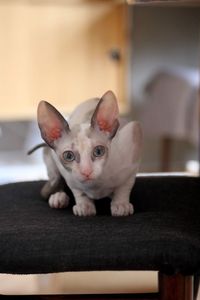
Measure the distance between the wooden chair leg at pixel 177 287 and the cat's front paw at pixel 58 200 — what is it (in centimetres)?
17

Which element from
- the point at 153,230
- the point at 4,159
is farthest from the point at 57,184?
the point at 4,159

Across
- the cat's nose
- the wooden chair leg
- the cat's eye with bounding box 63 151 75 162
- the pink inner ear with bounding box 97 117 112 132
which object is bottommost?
the wooden chair leg

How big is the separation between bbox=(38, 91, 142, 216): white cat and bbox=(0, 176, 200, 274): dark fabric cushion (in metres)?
0.02

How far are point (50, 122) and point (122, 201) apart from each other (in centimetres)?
13

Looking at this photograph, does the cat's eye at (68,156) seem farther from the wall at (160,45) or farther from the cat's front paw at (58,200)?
the wall at (160,45)

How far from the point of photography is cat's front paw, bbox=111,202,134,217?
0.58 m

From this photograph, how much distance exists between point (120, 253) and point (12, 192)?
9.6 inches

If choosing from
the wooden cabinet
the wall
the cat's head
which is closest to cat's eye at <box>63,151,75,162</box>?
the cat's head

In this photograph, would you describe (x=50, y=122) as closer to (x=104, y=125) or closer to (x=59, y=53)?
(x=104, y=125)

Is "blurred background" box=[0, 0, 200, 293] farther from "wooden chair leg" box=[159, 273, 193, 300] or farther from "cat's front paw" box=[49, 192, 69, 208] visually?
"wooden chair leg" box=[159, 273, 193, 300]

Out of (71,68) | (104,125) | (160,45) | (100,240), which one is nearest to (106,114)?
(104,125)

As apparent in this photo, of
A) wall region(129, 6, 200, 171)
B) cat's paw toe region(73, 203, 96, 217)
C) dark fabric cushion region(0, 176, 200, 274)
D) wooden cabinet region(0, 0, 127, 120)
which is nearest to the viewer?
dark fabric cushion region(0, 176, 200, 274)

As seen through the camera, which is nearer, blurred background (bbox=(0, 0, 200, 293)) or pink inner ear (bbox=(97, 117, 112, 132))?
pink inner ear (bbox=(97, 117, 112, 132))

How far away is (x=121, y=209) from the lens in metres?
0.58
